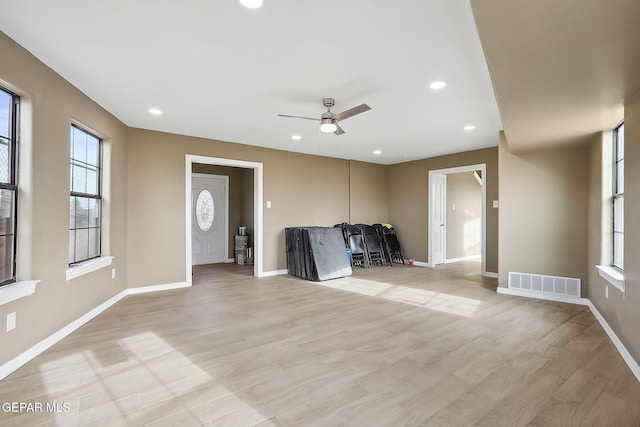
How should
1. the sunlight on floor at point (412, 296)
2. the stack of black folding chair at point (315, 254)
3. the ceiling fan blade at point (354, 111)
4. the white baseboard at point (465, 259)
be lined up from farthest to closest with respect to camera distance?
1. the white baseboard at point (465, 259)
2. the stack of black folding chair at point (315, 254)
3. the sunlight on floor at point (412, 296)
4. the ceiling fan blade at point (354, 111)

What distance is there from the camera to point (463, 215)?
325 inches

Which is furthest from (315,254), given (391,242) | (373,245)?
(391,242)

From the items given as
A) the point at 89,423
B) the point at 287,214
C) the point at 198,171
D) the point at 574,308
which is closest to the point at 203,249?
the point at 198,171

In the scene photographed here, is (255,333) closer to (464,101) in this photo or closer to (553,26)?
(553,26)

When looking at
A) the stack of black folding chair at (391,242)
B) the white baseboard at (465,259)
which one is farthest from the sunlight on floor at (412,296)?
the white baseboard at (465,259)

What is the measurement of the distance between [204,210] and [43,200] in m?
4.90

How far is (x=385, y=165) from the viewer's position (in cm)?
827

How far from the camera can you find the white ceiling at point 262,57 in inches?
81.7

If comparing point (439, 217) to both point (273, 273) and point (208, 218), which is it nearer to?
point (273, 273)

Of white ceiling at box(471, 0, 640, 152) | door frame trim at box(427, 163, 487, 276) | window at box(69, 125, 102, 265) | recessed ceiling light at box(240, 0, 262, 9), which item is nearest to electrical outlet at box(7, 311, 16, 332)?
window at box(69, 125, 102, 265)

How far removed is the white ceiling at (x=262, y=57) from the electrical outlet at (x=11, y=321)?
2.13 m

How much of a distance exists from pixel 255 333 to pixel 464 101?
3.49m

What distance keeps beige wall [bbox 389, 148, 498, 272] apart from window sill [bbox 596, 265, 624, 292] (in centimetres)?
254

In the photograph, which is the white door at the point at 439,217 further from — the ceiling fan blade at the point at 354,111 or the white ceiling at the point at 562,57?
the ceiling fan blade at the point at 354,111
